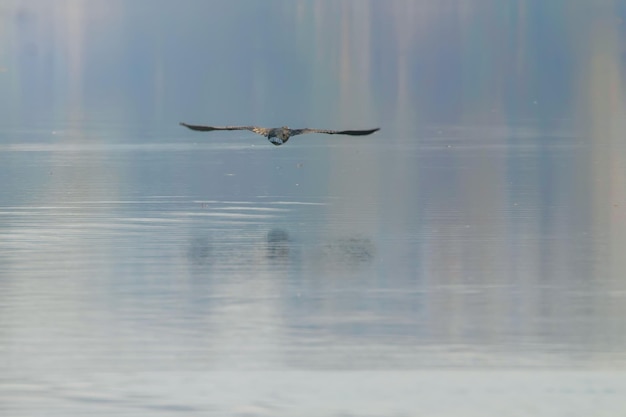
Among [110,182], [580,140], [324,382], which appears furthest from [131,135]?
[324,382]

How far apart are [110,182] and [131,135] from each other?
17426 mm

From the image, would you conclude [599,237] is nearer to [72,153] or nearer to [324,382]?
[324,382]

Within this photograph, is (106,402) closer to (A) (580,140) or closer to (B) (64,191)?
(B) (64,191)

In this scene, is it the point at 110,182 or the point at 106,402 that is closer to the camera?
the point at 106,402

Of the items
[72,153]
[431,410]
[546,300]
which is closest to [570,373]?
[431,410]

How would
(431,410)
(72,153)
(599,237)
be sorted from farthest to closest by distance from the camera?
(72,153), (599,237), (431,410)

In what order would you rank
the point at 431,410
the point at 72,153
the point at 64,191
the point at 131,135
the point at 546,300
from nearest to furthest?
the point at 431,410
the point at 546,300
the point at 64,191
the point at 72,153
the point at 131,135

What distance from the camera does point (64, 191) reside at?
32.1 meters

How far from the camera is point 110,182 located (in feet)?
112

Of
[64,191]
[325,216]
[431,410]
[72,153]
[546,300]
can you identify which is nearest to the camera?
[431,410]

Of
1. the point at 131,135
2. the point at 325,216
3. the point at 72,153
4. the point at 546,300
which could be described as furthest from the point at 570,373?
the point at 131,135

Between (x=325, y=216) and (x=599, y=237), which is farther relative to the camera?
(x=325, y=216)

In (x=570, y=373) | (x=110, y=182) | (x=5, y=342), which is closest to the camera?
(x=570, y=373)

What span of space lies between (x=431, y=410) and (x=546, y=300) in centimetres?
499
